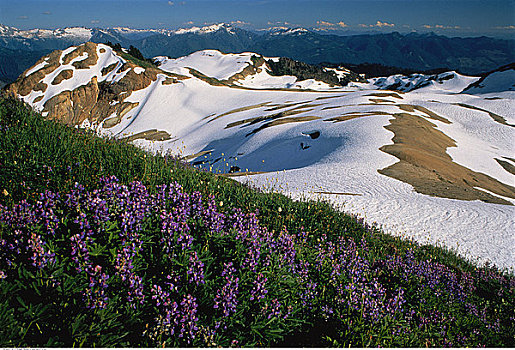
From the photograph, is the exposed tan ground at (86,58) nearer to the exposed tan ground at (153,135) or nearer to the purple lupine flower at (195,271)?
the exposed tan ground at (153,135)

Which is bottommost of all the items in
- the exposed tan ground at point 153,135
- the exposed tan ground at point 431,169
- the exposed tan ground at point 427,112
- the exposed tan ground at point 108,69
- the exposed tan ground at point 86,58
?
the exposed tan ground at point 153,135

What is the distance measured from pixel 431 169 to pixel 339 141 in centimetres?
779

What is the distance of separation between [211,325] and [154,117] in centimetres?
6872

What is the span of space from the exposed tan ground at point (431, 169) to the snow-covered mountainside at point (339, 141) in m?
0.13

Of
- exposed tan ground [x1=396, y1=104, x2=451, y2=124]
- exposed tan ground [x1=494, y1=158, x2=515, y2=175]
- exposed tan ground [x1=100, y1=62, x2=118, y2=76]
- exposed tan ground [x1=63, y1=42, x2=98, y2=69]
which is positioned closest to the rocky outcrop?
exposed tan ground [x1=100, y1=62, x2=118, y2=76]

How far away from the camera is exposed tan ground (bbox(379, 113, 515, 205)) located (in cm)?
1698

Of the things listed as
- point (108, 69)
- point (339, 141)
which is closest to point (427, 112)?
point (339, 141)

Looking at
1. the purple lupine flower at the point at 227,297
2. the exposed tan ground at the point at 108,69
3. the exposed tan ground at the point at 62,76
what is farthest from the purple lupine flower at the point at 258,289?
the exposed tan ground at the point at 108,69

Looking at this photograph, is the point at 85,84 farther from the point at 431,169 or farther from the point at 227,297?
the point at 227,297

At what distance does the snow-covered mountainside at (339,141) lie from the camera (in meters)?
13.5

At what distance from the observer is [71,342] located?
10.0 feet

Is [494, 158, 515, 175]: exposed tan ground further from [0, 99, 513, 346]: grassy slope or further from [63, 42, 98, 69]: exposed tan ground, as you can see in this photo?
[63, 42, 98, 69]: exposed tan ground

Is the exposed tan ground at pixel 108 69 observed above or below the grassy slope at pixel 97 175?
above

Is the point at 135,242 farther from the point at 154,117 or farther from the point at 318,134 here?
the point at 154,117
